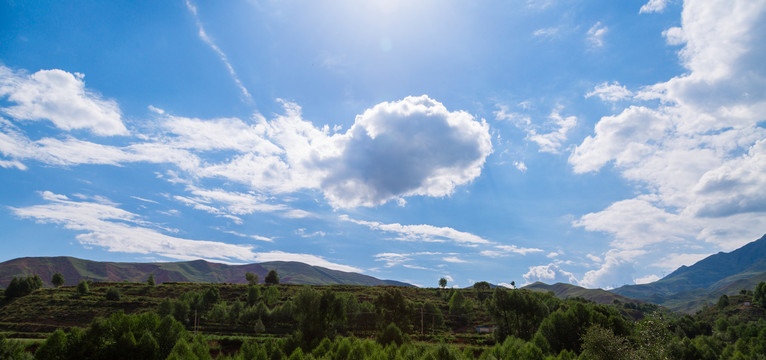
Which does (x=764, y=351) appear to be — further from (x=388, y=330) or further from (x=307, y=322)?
(x=307, y=322)

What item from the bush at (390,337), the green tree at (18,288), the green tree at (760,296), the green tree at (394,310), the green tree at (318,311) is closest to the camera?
the bush at (390,337)

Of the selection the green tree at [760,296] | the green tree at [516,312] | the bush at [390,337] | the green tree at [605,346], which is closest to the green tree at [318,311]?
the bush at [390,337]

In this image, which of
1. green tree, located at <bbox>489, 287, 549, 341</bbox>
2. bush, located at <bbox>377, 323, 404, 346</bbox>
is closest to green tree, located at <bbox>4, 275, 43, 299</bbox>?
bush, located at <bbox>377, 323, 404, 346</bbox>

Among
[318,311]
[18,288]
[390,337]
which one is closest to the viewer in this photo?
[390,337]

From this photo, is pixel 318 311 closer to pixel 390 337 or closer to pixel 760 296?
pixel 390 337

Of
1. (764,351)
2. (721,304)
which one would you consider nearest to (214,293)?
(764,351)

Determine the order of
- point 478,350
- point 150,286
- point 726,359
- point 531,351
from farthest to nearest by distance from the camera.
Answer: point 150,286
point 726,359
point 478,350
point 531,351

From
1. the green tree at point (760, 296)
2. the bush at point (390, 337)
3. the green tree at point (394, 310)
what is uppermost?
the green tree at point (760, 296)

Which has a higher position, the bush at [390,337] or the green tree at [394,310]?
the green tree at [394,310]

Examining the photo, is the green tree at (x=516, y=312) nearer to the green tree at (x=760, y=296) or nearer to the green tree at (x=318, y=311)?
the green tree at (x=318, y=311)

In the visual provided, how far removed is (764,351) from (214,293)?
158m

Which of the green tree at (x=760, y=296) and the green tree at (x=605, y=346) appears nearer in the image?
the green tree at (x=605, y=346)

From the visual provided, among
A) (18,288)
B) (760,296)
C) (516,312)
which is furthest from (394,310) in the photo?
(760,296)

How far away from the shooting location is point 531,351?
159ft
